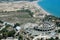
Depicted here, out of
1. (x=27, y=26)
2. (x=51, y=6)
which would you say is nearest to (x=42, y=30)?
(x=27, y=26)

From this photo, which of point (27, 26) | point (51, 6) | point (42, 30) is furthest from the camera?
point (51, 6)

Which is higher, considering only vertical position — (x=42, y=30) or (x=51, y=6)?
(x=51, y=6)

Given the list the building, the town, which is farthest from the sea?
the building

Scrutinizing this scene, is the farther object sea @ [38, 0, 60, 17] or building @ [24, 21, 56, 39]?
Answer: sea @ [38, 0, 60, 17]

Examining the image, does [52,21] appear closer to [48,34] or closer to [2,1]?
[48,34]

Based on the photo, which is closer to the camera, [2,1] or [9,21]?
[9,21]

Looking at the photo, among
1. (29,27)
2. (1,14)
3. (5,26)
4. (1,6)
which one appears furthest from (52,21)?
(1,6)

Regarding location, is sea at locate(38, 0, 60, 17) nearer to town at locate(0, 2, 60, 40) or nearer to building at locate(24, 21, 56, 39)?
town at locate(0, 2, 60, 40)

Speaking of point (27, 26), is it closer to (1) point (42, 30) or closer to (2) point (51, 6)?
(1) point (42, 30)
